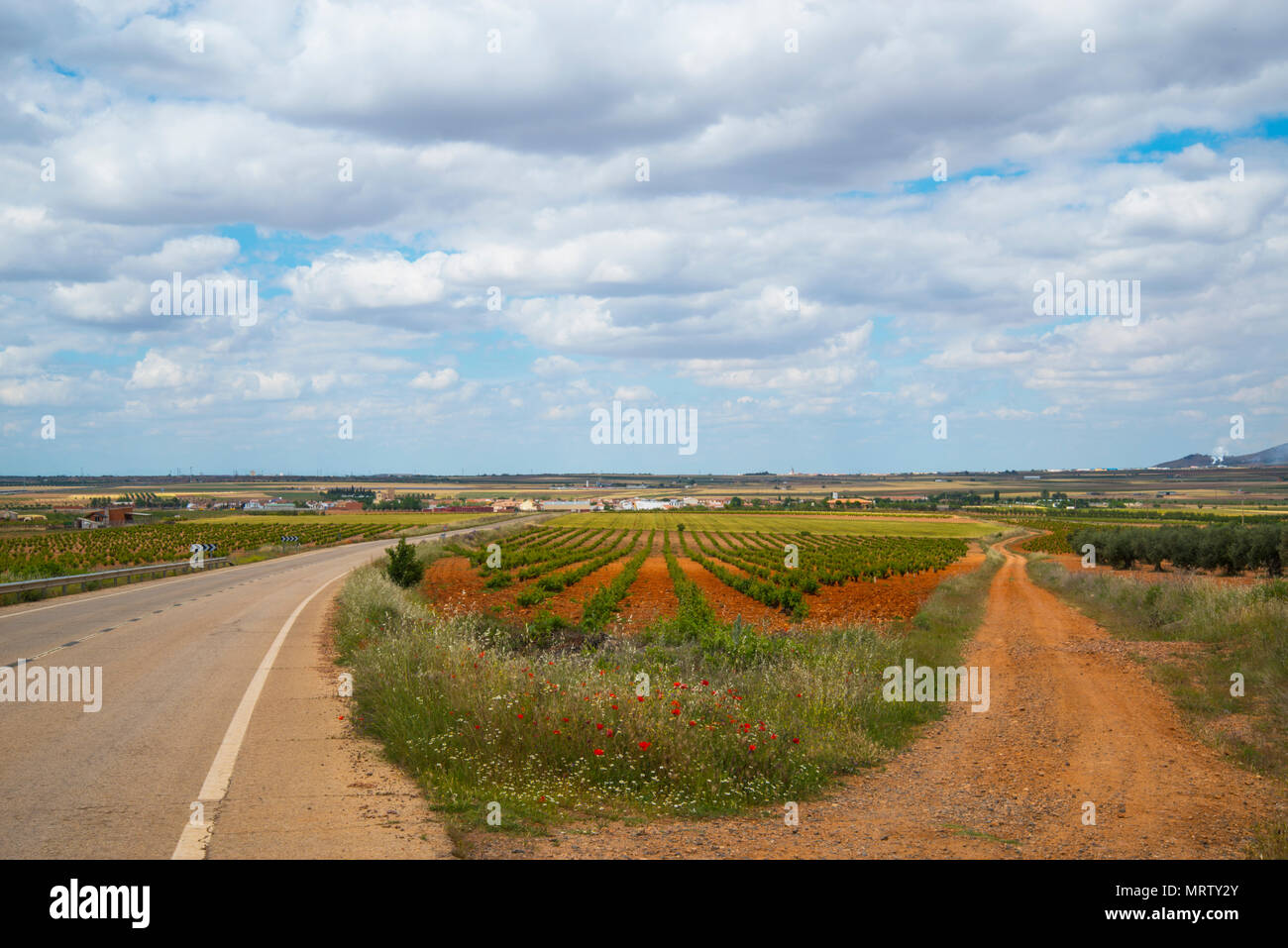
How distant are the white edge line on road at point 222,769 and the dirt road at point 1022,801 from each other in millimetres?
1801

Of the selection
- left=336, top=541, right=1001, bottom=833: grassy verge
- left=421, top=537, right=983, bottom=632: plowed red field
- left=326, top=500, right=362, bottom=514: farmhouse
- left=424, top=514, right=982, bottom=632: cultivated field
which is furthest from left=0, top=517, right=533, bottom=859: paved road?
left=326, top=500, right=362, bottom=514: farmhouse

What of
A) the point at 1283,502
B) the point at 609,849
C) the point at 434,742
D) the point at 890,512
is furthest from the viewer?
the point at 890,512

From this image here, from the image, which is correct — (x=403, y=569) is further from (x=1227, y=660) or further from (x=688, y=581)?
(x=1227, y=660)

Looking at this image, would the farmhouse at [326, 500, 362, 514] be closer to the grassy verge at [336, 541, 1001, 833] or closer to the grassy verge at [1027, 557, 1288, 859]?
the grassy verge at [1027, 557, 1288, 859]

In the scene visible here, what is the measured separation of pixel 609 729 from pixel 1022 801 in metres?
3.70

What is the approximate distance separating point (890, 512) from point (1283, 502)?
58.8m

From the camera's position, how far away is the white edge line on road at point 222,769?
5.89 meters

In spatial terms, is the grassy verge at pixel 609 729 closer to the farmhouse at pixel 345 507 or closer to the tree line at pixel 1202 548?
the tree line at pixel 1202 548

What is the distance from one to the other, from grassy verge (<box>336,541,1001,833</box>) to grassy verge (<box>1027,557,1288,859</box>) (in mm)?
3461

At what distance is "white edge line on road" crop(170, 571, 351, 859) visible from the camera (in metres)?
5.89

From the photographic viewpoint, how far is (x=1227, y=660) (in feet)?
48.9
